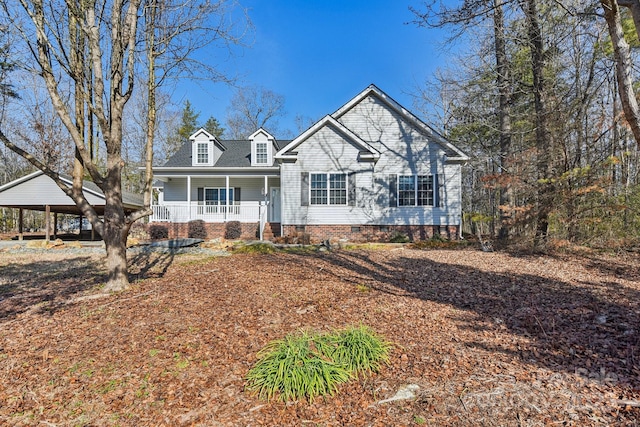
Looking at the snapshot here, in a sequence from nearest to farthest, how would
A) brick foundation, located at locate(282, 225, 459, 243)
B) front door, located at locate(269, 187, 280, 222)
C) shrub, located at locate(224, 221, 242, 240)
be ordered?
brick foundation, located at locate(282, 225, 459, 243) < shrub, located at locate(224, 221, 242, 240) < front door, located at locate(269, 187, 280, 222)

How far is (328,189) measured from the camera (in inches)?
558

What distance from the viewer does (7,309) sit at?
494cm

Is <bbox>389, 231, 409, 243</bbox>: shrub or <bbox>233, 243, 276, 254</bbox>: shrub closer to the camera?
<bbox>233, 243, 276, 254</bbox>: shrub

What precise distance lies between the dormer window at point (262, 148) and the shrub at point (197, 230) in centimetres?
441

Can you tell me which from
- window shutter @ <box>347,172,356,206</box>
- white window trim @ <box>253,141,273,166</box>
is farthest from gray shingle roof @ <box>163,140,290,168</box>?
window shutter @ <box>347,172,356,206</box>

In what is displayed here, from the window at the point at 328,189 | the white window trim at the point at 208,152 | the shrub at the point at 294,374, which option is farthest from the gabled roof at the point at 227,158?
the shrub at the point at 294,374

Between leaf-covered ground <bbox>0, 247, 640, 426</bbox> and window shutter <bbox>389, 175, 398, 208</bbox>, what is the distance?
7443mm

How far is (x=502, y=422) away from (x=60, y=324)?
A: 5.18 meters

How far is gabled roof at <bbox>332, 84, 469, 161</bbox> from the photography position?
13.9 m

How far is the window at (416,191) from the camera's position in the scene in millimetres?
14266

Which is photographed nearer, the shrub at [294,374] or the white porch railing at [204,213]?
the shrub at [294,374]

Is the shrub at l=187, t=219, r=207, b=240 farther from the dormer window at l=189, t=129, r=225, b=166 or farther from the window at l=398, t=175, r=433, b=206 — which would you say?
the window at l=398, t=175, r=433, b=206

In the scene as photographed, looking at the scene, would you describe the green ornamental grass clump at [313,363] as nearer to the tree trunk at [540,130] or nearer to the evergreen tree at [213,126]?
the tree trunk at [540,130]

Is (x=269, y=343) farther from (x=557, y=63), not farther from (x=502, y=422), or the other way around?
(x=557, y=63)
